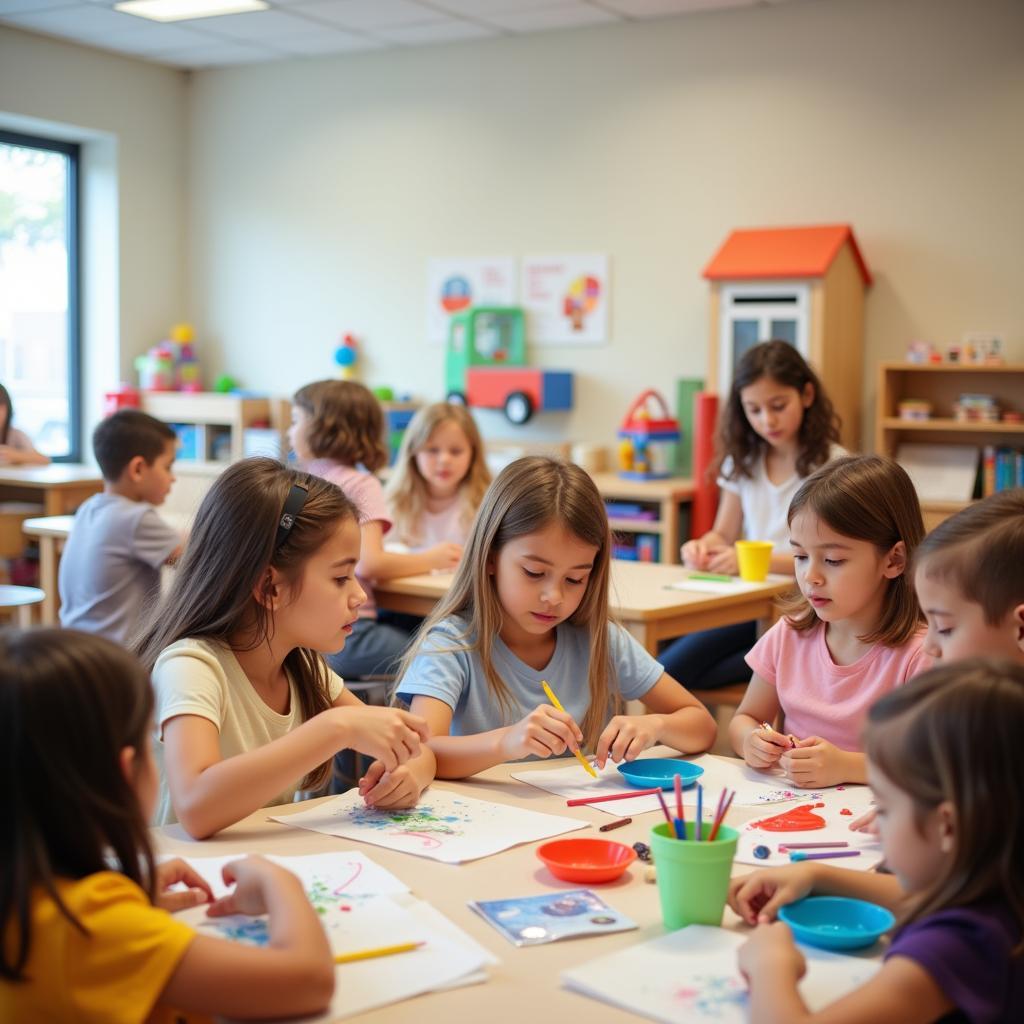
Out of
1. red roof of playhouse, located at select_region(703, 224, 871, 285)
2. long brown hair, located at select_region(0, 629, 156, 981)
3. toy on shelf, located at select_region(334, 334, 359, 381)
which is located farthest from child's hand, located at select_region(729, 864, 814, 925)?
toy on shelf, located at select_region(334, 334, 359, 381)

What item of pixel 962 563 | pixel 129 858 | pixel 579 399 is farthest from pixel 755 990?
pixel 579 399

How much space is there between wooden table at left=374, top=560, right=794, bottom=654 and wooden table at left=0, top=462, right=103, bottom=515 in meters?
2.28

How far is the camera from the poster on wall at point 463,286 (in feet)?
19.8

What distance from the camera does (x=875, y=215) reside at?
5152mm

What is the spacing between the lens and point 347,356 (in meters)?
6.39

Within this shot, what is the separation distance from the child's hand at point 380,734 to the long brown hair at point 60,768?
0.50 meters

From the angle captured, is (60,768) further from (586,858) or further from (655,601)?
(655,601)

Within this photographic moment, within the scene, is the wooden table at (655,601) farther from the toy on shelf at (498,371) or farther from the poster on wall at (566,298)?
the poster on wall at (566,298)

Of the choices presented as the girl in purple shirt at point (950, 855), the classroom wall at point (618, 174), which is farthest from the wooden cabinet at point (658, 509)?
the girl in purple shirt at point (950, 855)

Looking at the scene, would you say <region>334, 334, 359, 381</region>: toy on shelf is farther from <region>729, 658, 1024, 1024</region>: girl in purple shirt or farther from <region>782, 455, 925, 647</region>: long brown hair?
<region>729, 658, 1024, 1024</region>: girl in purple shirt

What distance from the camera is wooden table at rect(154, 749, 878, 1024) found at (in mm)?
1084

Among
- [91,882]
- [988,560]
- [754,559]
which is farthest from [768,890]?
[754,559]

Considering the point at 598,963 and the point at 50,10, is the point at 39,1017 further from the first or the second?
the point at 50,10

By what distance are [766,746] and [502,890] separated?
0.60 metres
